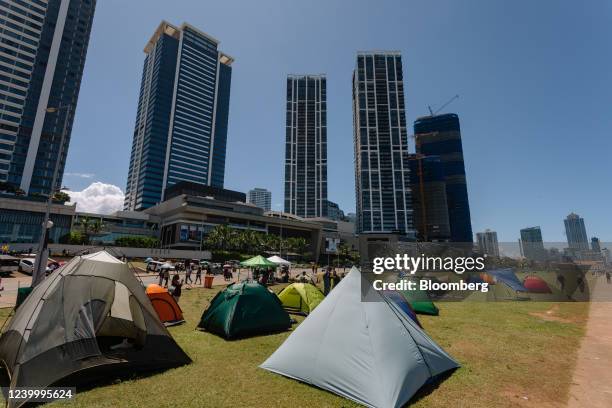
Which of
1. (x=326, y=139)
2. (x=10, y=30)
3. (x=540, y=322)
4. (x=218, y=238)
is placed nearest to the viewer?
(x=540, y=322)

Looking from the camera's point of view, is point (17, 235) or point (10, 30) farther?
point (10, 30)

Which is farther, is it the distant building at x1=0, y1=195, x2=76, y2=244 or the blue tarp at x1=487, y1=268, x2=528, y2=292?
the distant building at x1=0, y1=195, x2=76, y2=244

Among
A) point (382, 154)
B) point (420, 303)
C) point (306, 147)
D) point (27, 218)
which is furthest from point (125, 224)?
point (382, 154)

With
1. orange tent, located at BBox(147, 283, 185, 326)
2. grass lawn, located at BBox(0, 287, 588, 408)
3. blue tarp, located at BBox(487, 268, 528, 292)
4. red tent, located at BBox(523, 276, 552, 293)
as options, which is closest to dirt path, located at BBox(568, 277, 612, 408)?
grass lawn, located at BBox(0, 287, 588, 408)

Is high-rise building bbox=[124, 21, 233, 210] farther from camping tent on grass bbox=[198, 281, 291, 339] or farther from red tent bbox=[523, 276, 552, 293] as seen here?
red tent bbox=[523, 276, 552, 293]

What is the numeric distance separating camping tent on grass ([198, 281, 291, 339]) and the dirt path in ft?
26.0

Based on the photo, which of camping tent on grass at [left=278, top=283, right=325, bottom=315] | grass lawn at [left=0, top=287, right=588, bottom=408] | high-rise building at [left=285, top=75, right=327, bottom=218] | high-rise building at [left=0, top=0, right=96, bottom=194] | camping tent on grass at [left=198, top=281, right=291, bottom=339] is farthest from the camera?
high-rise building at [left=285, top=75, right=327, bottom=218]

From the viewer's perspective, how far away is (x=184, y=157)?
133000mm

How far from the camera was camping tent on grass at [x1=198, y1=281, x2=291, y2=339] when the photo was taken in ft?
31.1

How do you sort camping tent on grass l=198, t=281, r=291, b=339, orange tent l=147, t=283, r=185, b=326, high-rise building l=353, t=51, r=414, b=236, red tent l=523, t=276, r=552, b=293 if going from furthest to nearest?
high-rise building l=353, t=51, r=414, b=236 < red tent l=523, t=276, r=552, b=293 < orange tent l=147, t=283, r=185, b=326 < camping tent on grass l=198, t=281, r=291, b=339

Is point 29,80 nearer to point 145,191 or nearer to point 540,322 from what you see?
point 145,191

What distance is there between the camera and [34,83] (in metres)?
100

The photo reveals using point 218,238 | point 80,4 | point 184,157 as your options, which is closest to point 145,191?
point 184,157

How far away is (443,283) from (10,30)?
149 m
